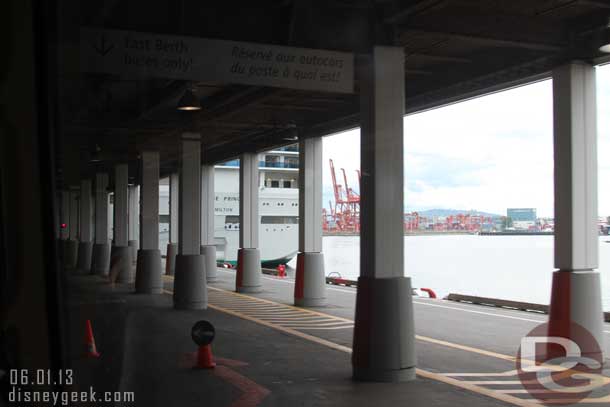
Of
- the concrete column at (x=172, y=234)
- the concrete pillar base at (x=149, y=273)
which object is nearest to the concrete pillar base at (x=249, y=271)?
the concrete pillar base at (x=149, y=273)

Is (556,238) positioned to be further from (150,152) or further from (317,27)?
(150,152)

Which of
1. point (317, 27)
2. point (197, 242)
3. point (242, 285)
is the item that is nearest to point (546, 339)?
point (317, 27)

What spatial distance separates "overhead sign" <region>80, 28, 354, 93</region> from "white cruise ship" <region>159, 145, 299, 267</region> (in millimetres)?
42974

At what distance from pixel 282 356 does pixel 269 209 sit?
42.4 m

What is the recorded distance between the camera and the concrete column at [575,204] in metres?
10.5

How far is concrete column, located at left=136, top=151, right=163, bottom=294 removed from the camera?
22281mm

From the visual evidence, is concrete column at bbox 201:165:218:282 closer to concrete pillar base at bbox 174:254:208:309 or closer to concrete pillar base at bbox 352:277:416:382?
concrete pillar base at bbox 174:254:208:309

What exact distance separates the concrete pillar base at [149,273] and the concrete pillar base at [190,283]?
4682 millimetres

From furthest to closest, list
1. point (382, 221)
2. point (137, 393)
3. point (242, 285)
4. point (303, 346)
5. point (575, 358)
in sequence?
point (242, 285) → point (303, 346) → point (575, 358) → point (382, 221) → point (137, 393)

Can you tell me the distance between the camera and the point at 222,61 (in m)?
8.63

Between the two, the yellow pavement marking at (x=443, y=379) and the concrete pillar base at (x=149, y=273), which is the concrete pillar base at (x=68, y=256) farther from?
the concrete pillar base at (x=149, y=273)

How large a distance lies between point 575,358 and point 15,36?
10.1m

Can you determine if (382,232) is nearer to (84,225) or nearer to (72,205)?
(72,205)

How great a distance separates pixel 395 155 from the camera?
30.5 ft
